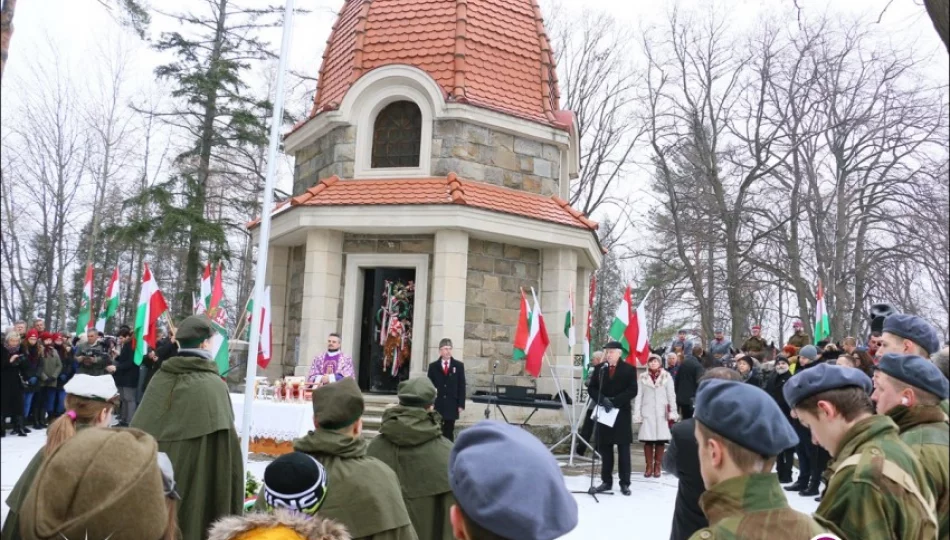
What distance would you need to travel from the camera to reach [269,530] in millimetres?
2131

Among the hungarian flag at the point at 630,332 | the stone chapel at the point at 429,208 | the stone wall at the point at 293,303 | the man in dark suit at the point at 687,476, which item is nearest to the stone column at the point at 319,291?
the stone chapel at the point at 429,208

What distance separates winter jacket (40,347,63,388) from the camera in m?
13.0

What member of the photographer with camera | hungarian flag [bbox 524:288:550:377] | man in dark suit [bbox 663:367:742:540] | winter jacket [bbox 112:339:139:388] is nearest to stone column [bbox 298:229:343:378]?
winter jacket [bbox 112:339:139:388]

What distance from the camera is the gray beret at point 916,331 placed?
3.71 meters

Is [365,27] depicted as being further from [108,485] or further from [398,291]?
[108,485]

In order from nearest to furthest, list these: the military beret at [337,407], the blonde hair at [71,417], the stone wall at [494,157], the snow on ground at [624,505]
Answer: the blonde hair at [71,417]
the military beret at [337,407]
the snow on ground at [624,505]
the stone wall at [494,157]

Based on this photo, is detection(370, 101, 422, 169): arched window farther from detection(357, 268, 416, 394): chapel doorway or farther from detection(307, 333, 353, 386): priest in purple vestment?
detection(307, 333, 353, 386): priest in purple vestment

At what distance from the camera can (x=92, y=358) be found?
1319 cm

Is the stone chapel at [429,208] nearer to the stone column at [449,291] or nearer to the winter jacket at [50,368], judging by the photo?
the stone column at [449,291]

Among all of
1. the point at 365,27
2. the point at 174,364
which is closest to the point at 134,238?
the point at 365,27

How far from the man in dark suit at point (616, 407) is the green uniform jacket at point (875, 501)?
7.15 metres

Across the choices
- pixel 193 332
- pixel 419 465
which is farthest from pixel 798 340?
pixel 193 332

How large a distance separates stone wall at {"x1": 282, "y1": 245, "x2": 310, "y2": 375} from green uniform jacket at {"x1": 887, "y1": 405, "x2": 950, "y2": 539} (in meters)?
13.3

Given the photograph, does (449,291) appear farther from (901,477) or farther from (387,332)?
(901,477)
